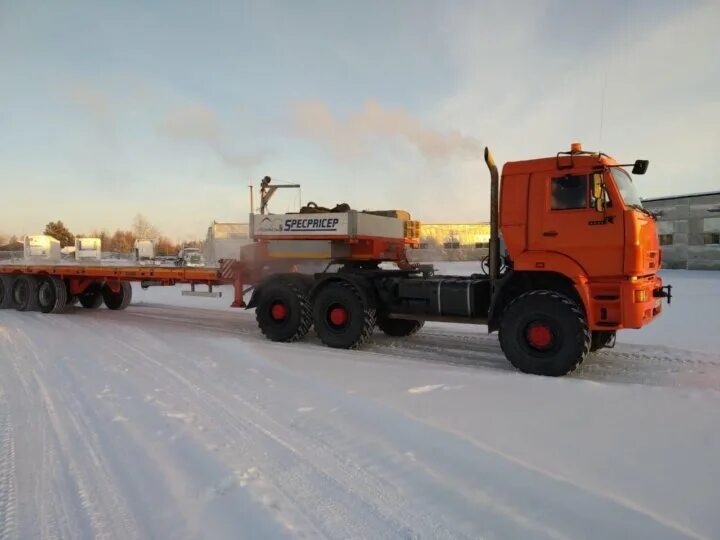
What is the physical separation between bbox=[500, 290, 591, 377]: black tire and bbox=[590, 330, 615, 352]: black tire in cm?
110

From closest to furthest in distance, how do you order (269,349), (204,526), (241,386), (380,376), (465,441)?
(204,526) → (465,441) → (241,386) → (380,376) → (269,349)

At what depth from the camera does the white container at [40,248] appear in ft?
56.0

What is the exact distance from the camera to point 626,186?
22.8ft

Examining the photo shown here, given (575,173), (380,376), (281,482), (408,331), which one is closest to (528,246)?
(575,173)

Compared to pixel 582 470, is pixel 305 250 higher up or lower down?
higher up

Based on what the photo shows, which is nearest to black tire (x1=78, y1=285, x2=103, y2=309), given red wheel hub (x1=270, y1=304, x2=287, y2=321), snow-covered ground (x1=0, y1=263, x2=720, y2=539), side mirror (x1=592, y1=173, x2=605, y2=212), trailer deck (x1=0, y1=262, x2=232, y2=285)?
trailer deck (x1=0, y1=262, x2=232, y2=285)

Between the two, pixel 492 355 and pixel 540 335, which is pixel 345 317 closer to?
pixel 492 355

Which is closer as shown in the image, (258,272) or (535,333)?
(535,333)

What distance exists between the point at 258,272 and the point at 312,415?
19.1ft

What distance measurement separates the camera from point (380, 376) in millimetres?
6469

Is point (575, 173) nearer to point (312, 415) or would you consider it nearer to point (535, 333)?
point (535, 333)

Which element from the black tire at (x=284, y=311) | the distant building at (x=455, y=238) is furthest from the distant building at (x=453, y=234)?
the black tire at (x=284, y=311)

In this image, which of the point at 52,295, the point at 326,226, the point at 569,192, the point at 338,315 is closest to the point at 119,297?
the point at 52,295

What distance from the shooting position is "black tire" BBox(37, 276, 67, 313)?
45.1 feet
